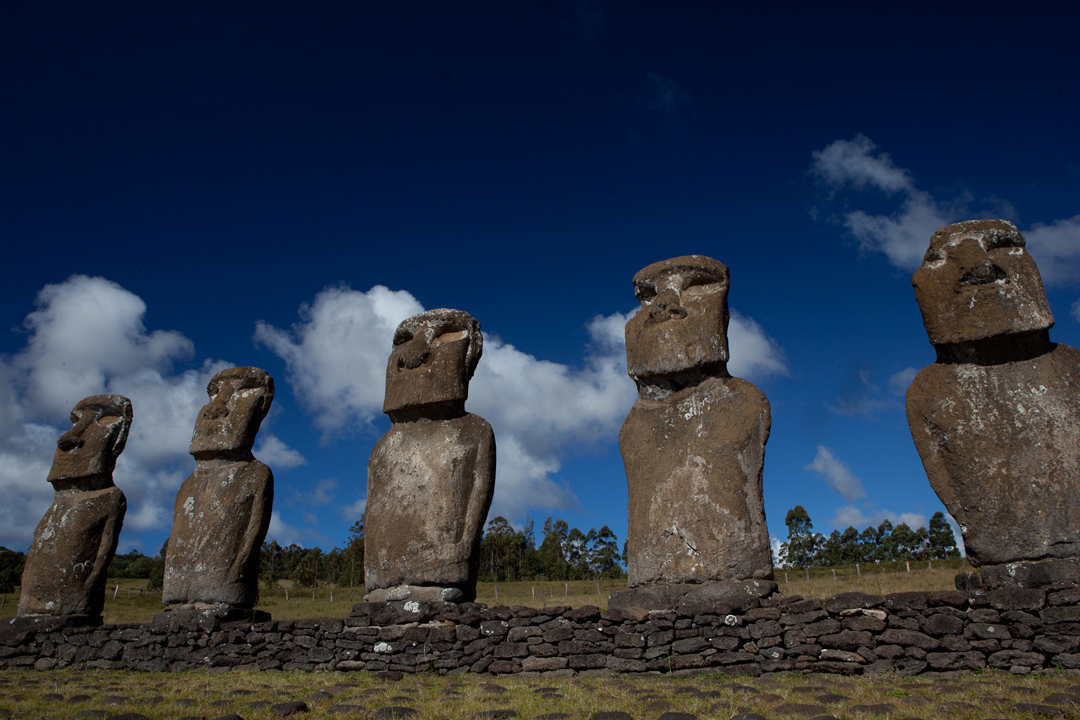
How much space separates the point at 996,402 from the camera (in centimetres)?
780

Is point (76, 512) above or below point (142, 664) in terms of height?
above

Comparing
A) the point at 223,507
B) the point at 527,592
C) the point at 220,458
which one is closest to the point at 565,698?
the point at 223,507

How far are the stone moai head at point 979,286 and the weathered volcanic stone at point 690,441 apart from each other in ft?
7.02

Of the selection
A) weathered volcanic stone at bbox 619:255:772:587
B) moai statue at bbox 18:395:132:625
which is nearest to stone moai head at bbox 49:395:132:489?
moai statue at bbox 18:395:132:625

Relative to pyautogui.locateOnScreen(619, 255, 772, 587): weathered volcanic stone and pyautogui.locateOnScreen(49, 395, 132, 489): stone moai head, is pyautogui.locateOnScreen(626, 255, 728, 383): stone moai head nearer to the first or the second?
pyautogui.locateOnScreen(619, 255, 772, 587): weathered volcanic stone

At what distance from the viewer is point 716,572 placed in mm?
7953

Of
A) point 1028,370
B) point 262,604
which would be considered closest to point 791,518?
point 262,604

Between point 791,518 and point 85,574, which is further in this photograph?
point 791,518

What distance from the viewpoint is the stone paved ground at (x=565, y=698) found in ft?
18.2

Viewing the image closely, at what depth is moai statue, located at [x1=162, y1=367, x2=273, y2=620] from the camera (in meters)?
10.6

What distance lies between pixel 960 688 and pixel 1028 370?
349 cm

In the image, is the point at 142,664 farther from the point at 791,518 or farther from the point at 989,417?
the point at 791,518

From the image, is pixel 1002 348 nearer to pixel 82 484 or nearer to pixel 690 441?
pixel 690 441

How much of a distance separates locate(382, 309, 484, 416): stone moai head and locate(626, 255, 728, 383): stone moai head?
2329mm
